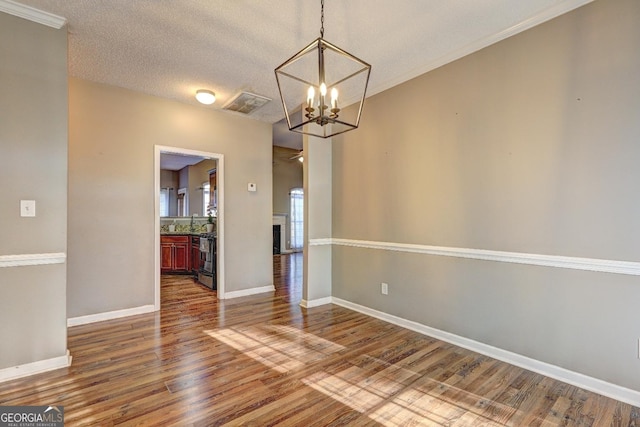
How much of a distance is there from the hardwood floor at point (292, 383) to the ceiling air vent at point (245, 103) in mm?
2804

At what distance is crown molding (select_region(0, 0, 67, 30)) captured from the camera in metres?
2.23

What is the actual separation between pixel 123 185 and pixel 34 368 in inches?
81.6

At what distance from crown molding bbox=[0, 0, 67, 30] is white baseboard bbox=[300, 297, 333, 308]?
372cm

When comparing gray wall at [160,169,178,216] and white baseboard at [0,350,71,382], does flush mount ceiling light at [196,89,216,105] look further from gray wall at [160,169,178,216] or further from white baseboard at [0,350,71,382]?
gray wall at [160,169,178,216]

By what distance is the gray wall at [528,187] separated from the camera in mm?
2021

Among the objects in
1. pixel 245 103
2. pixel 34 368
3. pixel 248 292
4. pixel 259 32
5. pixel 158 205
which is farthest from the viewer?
pixel 248 292

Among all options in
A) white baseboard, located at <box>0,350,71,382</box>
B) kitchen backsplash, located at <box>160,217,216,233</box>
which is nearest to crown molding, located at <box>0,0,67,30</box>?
white baseboard, located at <box>0,350,71,382</box>

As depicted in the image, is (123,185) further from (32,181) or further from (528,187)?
(528,187)

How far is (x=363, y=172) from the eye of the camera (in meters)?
3.83

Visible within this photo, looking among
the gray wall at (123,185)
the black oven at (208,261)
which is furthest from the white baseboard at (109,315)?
the black oven at (208,261)

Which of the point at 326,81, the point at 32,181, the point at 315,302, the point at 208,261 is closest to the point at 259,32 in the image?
the point at 326,81

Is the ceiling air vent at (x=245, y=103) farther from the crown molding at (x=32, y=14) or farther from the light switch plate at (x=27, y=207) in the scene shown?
the light switch plate at (x=27, y=207)

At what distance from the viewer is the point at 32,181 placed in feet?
7.68

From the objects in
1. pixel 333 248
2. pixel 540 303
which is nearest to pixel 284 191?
pixel 333 248
